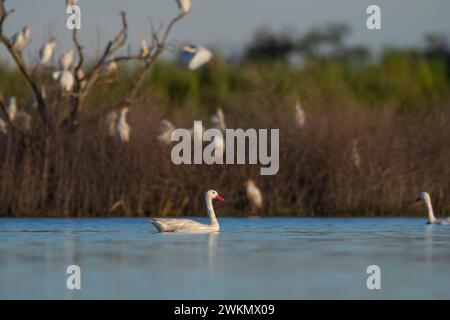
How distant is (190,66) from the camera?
1859cm

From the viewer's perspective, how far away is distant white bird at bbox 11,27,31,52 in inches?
741

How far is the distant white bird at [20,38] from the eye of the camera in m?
18.8

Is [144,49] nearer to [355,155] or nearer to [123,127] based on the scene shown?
[123,127]

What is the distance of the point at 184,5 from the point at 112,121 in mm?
2127

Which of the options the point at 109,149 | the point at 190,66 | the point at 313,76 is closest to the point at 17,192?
the point at 109,149

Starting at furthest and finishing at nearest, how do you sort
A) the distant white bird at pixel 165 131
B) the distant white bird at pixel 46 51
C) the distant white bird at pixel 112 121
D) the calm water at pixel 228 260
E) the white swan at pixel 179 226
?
the distant white bird at pixel 46 51, the distant white bird at pixel 112 121, the distant white bird at pixel 165 131, the white swan at pixel 179 226, the calm water at pixel 228 260

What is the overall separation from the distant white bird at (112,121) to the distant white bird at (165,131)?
2.03 ft

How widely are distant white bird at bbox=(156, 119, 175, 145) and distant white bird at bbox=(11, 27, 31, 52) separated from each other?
249 centimetres

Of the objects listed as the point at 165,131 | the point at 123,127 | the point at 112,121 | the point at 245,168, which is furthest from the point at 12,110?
the point at 245,168

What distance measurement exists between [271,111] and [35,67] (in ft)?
11.6

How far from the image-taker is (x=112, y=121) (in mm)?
18188

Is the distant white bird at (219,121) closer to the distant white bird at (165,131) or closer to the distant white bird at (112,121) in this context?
the distant white bird at (165,131)

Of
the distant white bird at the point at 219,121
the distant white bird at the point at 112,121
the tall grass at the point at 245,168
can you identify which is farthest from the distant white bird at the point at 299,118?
the distant white bird at the point at 112,121

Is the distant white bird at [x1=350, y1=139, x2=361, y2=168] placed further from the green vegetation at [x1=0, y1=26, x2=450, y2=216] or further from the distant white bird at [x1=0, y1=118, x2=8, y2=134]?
the distant white bird at [x1=0, y1=118, x2=8, y2=134]
